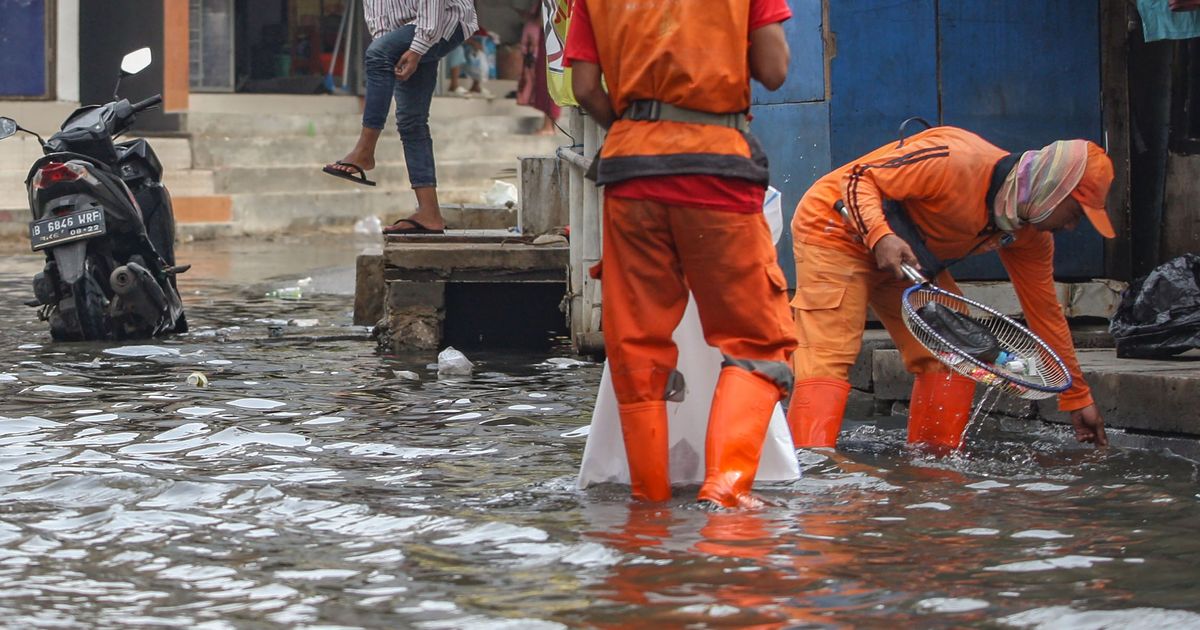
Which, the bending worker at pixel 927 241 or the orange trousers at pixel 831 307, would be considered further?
the orange trousers at pixel 831 307

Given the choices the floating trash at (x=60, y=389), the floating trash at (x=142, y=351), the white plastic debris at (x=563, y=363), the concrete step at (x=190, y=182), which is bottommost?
the floating trash at (x=60, y=389)

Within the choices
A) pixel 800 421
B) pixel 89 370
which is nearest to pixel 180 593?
pixel 800 421

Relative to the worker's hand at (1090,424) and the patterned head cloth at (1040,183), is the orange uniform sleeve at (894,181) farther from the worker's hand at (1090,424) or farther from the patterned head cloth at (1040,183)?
the worker's hand at (1090,424)

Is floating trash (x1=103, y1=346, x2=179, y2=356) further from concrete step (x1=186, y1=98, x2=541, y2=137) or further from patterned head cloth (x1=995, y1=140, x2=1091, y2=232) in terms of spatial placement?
concrete step (x1=186, y1=98, x2=541, y2=137)

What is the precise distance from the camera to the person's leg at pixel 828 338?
18.8 feet

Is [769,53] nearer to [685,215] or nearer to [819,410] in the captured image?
[685,215]

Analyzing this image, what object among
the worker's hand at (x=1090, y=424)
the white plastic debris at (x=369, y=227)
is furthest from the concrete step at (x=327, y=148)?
the worker's hand at (x=1090, y=424)

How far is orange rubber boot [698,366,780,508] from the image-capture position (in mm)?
4695

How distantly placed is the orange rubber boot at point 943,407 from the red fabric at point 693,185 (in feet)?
5.02

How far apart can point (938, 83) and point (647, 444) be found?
3.87 m

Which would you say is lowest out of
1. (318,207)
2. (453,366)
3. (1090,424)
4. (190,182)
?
(1090,424)

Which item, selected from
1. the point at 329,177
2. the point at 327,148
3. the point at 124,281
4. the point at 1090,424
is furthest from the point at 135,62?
the point at 327,148

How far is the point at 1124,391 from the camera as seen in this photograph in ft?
21.4

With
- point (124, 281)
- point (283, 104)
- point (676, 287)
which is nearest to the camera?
point (676, 287)
